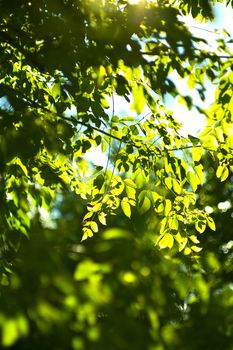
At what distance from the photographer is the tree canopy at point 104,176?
135 cm

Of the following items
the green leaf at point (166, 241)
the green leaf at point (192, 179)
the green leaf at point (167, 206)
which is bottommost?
the green leaf at point (166, 241)

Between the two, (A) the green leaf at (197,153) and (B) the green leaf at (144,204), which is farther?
(B) the green leaf at (144,204)

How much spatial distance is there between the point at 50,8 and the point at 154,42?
2.50 ft

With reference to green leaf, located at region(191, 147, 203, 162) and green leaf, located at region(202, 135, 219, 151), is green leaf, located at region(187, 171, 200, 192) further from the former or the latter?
green leaf, located at region(202, 135, 219, 151)

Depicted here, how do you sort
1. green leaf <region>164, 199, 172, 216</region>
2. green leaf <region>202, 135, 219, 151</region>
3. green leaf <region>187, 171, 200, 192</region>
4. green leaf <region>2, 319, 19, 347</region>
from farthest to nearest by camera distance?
green leaf <region>164, 199, 172, 216</region>, green leaf <region>187, 171, 200, 192</region>, green leaf <region>202, 135, 219, 151</region>, green leaf <region>2, 319, 19, 347</region>

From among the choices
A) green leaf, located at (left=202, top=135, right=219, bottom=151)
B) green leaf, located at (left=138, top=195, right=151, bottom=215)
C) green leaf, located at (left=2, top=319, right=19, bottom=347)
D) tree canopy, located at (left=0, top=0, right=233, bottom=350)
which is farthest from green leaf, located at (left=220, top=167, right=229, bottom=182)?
green leaf, located at (left=2, top=319, right=19, bottom=347)

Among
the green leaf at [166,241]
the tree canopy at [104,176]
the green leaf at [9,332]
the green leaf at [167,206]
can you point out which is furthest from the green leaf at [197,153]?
the green leaf at [9,332]

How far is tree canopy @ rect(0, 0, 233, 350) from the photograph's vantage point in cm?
135

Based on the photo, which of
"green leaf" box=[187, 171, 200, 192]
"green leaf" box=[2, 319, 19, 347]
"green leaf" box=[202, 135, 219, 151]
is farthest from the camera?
"green leaf" box=[187, 171, 200, 192]

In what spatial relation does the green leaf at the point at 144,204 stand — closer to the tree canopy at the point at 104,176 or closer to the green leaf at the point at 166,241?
the tree canopy at the point at 104,176

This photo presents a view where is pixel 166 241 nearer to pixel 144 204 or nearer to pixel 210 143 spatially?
pixel 144 204

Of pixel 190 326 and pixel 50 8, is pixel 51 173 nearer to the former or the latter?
pixel 50 8

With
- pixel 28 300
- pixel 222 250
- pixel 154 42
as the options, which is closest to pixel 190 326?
pixel 28 300

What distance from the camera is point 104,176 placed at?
4.06 m
